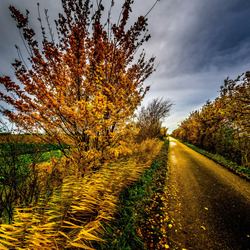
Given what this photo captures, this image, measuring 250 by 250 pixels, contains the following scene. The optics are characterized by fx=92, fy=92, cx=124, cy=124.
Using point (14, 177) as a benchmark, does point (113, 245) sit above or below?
below

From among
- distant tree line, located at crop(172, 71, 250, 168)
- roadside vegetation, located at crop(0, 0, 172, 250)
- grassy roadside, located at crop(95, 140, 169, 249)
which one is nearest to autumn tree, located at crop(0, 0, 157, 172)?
roadside vegetation, located at crop(0, 0, 172, 250)

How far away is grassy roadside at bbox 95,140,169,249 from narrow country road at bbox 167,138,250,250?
0.87 feet

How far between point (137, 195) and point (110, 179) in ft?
3.46

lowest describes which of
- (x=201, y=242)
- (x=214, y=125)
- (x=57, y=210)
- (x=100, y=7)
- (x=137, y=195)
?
(x=201, y=242)

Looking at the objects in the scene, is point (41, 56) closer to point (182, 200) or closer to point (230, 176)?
point (182, 200)

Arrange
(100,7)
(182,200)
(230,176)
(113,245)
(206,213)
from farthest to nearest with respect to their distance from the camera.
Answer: (230,176), (182,200), (206,213), (100,7), (113,245)

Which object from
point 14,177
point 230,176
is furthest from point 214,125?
point 14,177

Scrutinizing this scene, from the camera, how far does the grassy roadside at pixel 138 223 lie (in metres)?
1.71

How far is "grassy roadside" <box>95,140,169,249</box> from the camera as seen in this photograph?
1.71 meters

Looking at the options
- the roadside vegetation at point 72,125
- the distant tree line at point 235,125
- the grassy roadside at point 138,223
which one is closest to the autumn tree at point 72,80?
the roadside vegetation at point 72,125

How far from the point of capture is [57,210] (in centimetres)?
164

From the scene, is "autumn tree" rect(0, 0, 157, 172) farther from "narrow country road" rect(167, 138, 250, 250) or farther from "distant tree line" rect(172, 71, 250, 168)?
"distant tree line" rect(172, 71, 250, 168)

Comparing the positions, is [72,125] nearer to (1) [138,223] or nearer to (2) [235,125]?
(1) [138,223]

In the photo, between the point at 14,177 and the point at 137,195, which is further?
the point at 137,195
